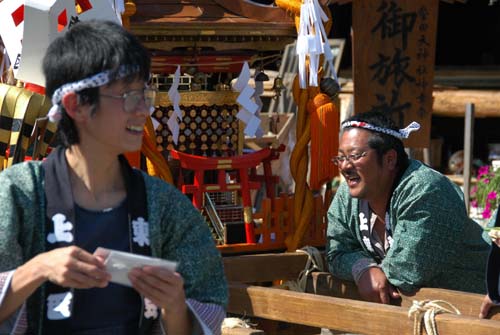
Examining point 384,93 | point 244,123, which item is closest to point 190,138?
point 244,123

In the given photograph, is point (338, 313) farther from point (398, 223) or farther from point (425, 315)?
point (398, 223)

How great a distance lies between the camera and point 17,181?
7.39 ft

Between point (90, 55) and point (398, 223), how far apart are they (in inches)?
87.4

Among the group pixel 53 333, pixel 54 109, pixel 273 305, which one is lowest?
pixel 273 305

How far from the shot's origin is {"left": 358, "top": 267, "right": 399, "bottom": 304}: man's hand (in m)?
4.11

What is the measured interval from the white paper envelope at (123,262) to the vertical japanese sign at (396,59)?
3731 mm

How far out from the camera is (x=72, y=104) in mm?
2238

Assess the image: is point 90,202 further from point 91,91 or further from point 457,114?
point 457,114

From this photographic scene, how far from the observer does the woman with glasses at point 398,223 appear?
4094 millimetres

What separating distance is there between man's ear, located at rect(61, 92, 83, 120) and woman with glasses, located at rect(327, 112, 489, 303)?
2051mm

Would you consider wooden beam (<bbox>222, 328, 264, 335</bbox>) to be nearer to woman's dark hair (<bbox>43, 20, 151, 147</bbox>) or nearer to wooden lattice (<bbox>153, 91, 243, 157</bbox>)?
woman's dark hair (<bbox>43, 20, 151, 147</bbox>)

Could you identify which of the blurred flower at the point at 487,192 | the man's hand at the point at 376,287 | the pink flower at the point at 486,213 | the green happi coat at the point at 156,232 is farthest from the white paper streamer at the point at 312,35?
the pink flower at the point at 486,213

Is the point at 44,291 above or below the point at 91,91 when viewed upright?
below

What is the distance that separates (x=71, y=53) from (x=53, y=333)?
Answer: 0.62 metres
